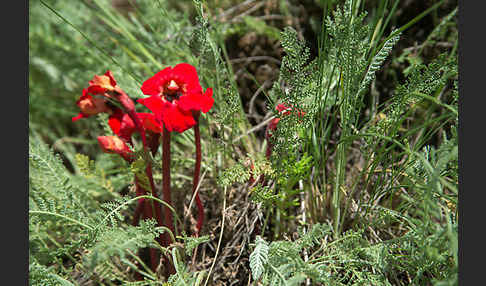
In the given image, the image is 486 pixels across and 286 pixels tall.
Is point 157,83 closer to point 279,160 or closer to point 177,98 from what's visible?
point 177,98

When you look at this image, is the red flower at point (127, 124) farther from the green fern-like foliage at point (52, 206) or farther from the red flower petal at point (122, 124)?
the green fern-like foliage at point (52, 206)

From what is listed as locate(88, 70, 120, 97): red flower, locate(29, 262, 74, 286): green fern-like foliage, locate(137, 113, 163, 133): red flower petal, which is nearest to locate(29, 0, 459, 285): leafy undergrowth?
locate(29, 262, 74, 286): green fern-like foliage

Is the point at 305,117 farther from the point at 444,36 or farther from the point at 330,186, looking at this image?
the point at 444,36

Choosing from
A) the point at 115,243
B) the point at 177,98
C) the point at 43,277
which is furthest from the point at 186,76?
the point at 43,277

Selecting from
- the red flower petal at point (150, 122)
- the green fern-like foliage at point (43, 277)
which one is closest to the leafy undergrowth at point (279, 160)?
the green fern-like foliage at point (43, 277)

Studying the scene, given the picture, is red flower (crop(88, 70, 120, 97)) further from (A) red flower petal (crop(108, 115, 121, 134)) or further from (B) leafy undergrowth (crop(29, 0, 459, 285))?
(B) leafy undergrowth (crop(29, 0, 459, 285))

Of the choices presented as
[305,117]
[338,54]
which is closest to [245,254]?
[305,117]
